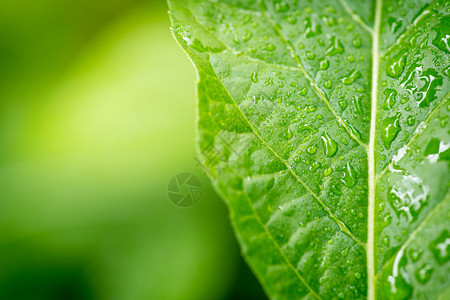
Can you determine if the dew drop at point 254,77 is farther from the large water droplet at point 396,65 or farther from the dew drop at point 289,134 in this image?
the large water droplet at point 396,65

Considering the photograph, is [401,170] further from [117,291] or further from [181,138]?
[117,291]

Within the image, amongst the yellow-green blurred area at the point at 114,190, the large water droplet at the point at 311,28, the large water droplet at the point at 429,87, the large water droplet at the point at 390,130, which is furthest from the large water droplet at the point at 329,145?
the yellow-green blurred area at the point at 114,190

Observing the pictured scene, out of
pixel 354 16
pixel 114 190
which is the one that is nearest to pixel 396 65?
pixel 354 16

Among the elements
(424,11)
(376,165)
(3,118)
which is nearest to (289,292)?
(376,165)

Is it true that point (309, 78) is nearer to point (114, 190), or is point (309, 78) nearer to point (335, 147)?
point (335, 147)

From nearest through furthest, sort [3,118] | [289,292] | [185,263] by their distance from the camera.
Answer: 1. [289,292]
2. [185,263]
3. [3,118]

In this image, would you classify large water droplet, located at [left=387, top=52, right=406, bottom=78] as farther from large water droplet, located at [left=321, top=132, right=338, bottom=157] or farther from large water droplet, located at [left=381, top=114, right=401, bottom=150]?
large water droplet, located at [left=321, top=132, right=338, bottom=157]
